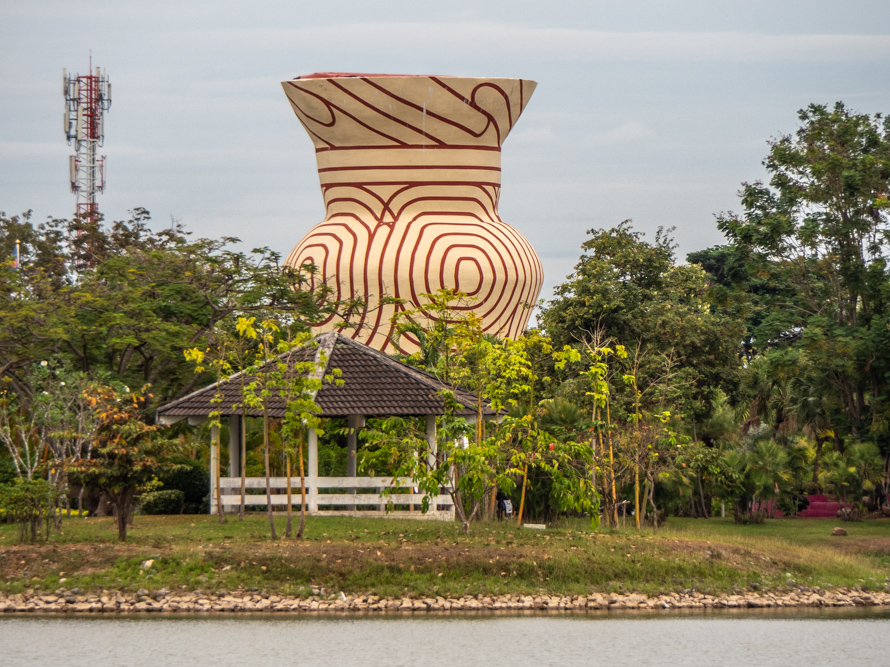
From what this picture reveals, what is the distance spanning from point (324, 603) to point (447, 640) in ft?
10.4

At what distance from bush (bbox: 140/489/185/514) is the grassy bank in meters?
4.24

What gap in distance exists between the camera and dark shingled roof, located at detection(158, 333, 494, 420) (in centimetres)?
2734

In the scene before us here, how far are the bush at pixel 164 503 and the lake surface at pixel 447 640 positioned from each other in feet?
32.0

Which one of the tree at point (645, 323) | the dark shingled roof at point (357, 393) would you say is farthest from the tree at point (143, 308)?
the tree at point (645, 323)

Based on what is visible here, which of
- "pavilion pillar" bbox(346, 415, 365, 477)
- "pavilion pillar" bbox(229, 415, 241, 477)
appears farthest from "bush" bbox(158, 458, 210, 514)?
"pavilion pillar" bbox(346, 415, 365, 477)

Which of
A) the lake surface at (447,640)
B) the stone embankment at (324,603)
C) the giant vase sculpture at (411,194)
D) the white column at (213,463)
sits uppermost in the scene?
the giant vase sculpture at (411,194)

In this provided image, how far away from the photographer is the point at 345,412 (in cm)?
2714

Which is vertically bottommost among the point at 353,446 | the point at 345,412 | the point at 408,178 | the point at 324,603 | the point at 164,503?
the point at 324,603

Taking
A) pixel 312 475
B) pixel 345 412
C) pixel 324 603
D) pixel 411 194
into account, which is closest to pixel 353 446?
pixel 312 475

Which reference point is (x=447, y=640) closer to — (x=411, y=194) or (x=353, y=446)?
(x=353, y=446)

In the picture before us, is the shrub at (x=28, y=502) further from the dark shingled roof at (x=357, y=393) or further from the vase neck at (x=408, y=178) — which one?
the vase neck at (x=408, y=178)

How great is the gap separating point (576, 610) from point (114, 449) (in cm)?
781

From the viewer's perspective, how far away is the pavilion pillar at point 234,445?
28578 millimetres

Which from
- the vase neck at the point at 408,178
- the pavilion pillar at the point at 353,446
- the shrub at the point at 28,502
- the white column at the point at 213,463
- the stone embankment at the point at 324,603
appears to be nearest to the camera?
the stone embankment at the point at 324,603
